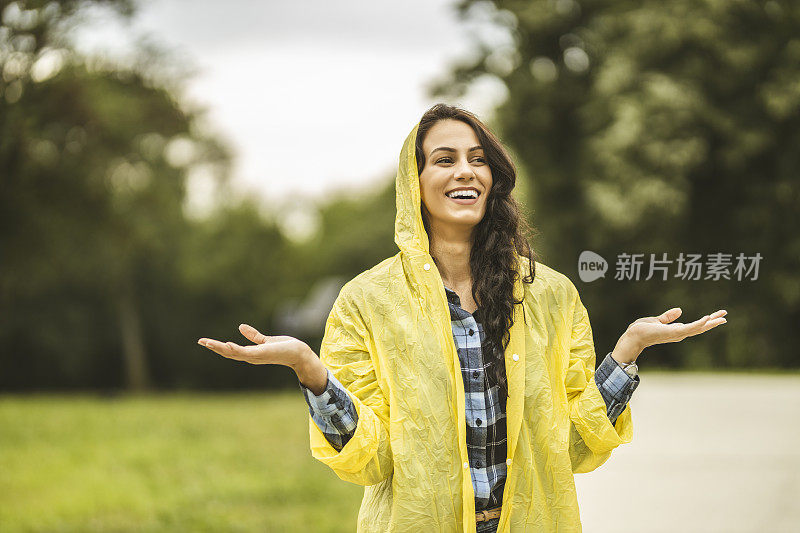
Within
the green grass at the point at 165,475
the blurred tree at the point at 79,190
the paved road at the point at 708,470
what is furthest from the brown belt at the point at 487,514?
the blurred tree at the point at 79,190

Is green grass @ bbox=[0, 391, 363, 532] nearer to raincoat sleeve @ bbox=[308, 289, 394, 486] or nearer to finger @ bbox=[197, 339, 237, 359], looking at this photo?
raincoat sleeve @ bbox=[308, 289, 394, 486]

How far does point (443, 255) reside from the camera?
75.5 inches

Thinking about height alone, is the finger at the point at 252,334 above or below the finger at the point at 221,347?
above

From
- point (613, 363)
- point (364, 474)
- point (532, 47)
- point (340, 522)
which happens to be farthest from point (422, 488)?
point (532, 47)

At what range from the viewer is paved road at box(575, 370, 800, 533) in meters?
3.59

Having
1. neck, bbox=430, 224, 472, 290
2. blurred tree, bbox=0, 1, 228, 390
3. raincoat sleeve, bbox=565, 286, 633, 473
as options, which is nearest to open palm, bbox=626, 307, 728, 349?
raincoat sleeve, bbox=565, 286, 633, 473

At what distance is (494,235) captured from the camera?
75.0 inches

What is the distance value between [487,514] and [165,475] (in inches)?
238

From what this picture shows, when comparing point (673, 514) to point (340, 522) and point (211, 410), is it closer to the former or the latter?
point (340, 522)

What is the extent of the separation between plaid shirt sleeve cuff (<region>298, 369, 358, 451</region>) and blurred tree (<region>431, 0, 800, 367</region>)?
1952mm

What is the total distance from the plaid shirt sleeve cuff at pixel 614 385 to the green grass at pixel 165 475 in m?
4.21

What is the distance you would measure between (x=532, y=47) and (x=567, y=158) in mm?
1644

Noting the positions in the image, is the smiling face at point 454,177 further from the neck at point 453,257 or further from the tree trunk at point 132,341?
the tree trunk at point 132,341

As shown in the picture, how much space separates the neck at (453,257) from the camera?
1910mm
